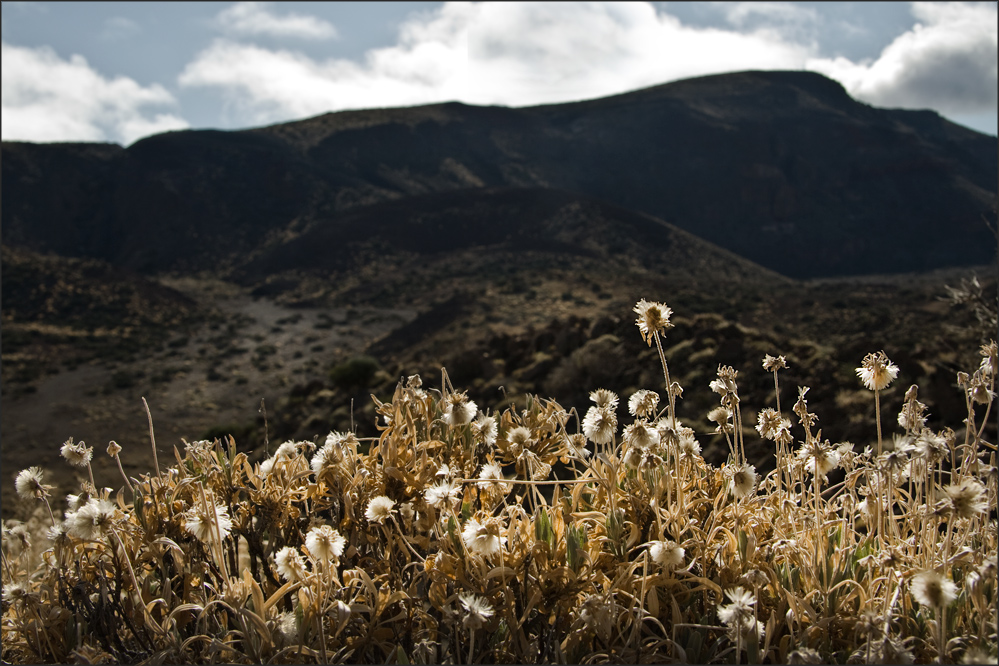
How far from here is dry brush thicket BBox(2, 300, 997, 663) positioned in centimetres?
144

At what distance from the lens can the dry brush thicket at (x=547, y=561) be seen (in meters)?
1.44

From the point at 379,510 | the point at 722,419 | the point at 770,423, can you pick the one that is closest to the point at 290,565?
the point at 379,510

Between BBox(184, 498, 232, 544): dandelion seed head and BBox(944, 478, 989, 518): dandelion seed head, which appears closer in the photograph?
BBox(944, 478, 989, 518): dandelion seed head

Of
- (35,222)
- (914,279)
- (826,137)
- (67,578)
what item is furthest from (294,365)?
(826,137)

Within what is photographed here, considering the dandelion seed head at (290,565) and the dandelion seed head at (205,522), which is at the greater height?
the dandelion seed head at (205,522)

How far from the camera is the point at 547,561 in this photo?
1549 mm

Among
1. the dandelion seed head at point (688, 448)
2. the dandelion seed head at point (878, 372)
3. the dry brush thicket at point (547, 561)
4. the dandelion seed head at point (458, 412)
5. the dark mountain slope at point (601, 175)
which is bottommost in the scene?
the dry brush thicket at point (547, 561)

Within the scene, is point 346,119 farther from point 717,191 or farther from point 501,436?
point 501,436

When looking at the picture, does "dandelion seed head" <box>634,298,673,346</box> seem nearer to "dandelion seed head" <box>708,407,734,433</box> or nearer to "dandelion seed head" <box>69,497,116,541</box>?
"dandelion seed head" <box>708,407,734,433</box>

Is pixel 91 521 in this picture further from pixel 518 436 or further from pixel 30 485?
pixel 518 436

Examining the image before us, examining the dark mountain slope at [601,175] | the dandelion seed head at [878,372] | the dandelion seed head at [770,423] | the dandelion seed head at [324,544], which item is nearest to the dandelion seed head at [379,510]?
the dandelion seed head at [324,544]

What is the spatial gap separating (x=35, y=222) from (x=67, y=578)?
68.0 metres

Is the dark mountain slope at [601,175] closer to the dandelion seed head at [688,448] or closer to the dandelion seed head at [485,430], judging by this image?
the dandelion seed head at [485,430]

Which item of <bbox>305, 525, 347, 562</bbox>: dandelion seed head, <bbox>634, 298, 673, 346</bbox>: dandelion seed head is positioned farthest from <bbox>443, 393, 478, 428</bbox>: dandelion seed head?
<bbox>634, 298, 673, 346</bbox>: dandelion seed head
